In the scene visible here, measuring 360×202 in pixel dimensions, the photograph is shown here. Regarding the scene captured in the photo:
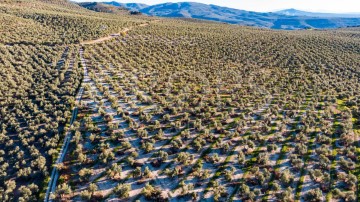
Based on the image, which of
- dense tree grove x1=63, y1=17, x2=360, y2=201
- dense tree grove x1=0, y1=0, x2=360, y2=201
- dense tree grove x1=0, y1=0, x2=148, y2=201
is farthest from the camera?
dense tree grove x1=0, y1=0, x2=148, y2=201

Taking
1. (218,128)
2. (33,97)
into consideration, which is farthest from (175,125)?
(33,97)

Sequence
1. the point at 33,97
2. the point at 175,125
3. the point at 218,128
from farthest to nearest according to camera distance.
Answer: the point at 33,97, the point at 175,125, the point at 218,128

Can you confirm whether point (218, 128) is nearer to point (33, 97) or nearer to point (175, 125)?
point (175, 125)

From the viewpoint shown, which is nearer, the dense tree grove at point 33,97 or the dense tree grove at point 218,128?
the dense tree grove at point 218,128

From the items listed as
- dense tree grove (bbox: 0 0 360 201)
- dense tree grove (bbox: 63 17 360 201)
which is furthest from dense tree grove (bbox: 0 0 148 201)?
dense tree grove (bbox: 63 17 360 201)

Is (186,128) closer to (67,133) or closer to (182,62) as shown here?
(67,133)

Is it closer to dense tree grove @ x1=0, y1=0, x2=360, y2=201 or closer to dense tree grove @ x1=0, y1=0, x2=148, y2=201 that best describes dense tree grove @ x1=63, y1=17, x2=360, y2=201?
dense tree grove @ x1=0, y1=0, x2=360, y2=201

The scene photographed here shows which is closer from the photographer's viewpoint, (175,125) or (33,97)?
(175,125)

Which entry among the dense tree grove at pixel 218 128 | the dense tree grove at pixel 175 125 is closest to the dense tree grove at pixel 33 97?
the dense tree grove at pixel 175 125

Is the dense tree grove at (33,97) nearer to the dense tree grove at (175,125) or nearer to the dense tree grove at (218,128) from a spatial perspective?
the dense tree grove at (175,125)
